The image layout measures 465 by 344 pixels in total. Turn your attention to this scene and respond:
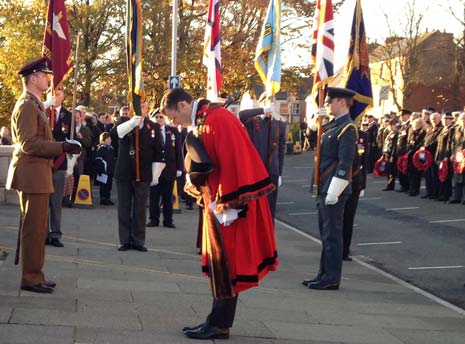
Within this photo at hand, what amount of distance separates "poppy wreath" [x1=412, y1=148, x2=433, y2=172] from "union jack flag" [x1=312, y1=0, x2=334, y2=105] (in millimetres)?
10361

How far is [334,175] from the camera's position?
9422 mm

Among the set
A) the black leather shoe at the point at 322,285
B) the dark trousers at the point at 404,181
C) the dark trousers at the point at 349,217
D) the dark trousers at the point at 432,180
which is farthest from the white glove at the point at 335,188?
the dark trousers at the point at 404,181

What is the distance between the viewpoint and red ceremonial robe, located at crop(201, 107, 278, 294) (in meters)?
6.68

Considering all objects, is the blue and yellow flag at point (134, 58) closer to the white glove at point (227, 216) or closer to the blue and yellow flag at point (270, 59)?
the blue and yellow flag at point (270, 59)

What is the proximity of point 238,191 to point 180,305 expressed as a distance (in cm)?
174

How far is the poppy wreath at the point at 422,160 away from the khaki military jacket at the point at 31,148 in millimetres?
14253

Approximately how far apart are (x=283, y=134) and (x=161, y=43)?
22.2 metres

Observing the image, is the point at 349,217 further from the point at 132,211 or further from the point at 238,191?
the point at 238,191

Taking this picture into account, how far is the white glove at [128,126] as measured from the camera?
11.5 metres

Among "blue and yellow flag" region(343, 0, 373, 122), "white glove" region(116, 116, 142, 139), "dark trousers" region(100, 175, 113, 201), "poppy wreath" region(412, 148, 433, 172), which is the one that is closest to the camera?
"blue and yellow flag" region(343, 0, 373, 122)

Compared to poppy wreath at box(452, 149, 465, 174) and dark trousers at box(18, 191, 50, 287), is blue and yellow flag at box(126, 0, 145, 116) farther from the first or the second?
poppy wreath at box(452, 149, 465, 174)

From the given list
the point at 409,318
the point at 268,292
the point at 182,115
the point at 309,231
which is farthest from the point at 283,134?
the point at 182,115

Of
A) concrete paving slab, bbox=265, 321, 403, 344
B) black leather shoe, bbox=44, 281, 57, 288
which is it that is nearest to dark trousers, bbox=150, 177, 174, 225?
black leather shoe, bbox=44, 281, 57, 288

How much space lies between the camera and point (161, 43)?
3409 cm
